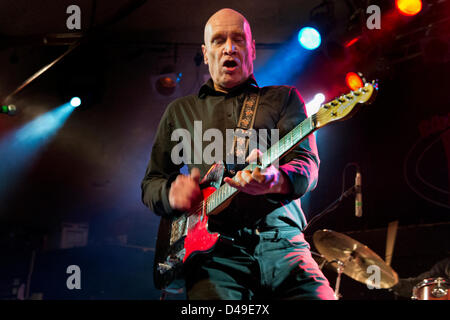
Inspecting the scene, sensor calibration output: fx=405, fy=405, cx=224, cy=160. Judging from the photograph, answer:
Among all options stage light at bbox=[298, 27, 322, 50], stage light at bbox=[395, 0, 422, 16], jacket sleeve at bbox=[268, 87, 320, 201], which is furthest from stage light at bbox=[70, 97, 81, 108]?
jacket sleeve at bbox=[268, 87, 320, 201]

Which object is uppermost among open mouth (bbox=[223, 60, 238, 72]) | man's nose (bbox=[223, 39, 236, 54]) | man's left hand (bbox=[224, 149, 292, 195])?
man's nose (bbox=[223, 39, 236, 54])

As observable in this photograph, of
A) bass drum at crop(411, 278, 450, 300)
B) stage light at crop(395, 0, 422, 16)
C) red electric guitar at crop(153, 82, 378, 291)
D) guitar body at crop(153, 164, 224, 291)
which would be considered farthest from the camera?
stage light at crop(395, 0, 422, 16)

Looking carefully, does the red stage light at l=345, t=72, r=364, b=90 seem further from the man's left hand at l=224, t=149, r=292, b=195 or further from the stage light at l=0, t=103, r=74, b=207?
the stage light at l=0, t=103, r=74, b=207

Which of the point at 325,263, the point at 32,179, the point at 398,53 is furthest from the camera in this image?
the point at 32,179

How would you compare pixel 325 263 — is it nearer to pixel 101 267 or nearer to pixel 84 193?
pixel 101 267

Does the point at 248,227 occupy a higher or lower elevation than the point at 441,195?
lower

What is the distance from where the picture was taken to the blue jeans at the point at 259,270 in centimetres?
196

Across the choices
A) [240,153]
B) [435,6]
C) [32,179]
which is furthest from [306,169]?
[32,179]

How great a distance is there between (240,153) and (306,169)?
426 millimetres

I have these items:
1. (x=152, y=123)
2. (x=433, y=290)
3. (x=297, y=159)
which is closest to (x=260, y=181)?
(x=297, y=159)

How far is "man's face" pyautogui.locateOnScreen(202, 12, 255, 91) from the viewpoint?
278 centimetres

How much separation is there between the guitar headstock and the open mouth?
94cm

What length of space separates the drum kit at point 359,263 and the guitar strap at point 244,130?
234cm

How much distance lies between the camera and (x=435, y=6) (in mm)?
5043
